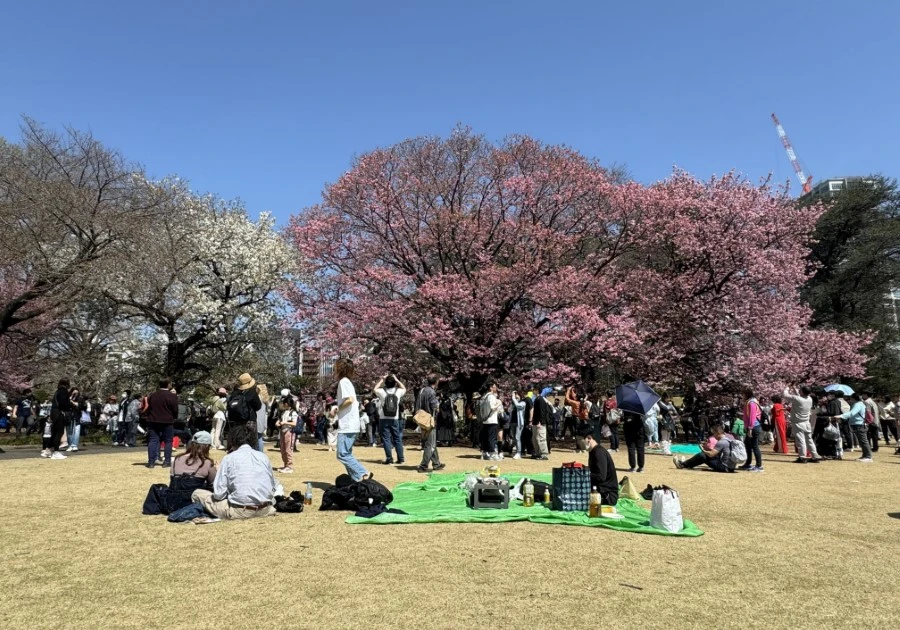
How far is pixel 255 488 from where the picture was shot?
6.73m

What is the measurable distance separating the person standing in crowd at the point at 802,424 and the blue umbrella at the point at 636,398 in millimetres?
4204

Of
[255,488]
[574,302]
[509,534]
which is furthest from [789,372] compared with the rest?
[255,488]

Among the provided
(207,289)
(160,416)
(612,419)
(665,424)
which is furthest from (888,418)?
(207,289)

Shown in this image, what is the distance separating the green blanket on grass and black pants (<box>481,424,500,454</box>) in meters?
5.14

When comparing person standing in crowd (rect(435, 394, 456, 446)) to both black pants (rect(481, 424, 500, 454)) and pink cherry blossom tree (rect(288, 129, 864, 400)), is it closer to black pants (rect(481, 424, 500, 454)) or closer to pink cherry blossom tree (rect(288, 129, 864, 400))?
black pants (rect(481, 424, 500, 454))

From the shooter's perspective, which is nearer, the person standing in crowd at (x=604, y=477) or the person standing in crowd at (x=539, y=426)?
the person standing in crowd at (x=604, y=477)

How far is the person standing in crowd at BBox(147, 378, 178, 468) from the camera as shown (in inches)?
425

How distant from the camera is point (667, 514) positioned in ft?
20.3

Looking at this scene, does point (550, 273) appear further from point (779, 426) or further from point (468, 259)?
point (779, 426)

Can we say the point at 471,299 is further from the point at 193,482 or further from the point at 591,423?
the point at 193,482

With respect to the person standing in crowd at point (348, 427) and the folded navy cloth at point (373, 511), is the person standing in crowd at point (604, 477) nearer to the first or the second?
the folded navy cloth at point (373, 511)

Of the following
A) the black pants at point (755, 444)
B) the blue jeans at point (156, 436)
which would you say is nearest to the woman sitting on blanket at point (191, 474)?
the blue jeans at point (156, 436)

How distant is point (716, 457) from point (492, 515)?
22.3 feet

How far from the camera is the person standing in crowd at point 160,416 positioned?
10.8 metres
